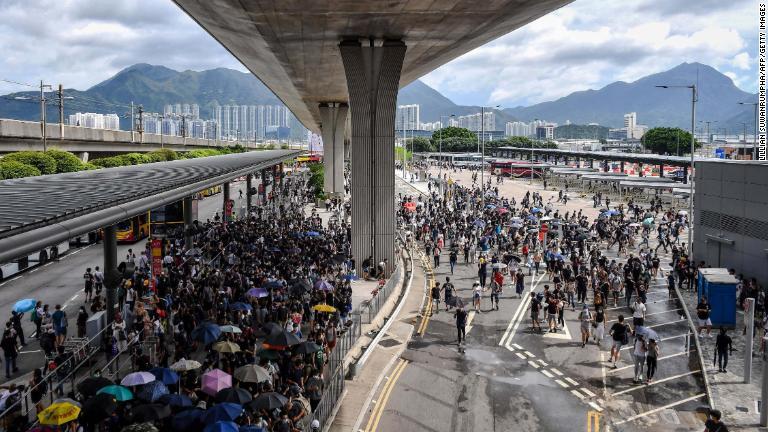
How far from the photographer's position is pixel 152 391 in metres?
11.8

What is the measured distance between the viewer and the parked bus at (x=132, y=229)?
125 feet

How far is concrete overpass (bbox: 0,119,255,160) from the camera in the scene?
45.1m

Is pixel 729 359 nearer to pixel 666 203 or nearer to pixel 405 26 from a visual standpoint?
pixel 405 26

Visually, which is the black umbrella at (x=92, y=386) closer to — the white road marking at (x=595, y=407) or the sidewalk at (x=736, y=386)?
the white road marking at (x=595, y=407)

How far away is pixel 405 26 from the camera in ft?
82.9

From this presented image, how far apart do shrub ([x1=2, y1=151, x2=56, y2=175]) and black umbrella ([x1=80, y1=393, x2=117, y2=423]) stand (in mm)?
33921

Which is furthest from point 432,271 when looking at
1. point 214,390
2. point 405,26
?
point 214,390

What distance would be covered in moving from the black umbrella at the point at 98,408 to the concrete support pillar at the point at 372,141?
18.1m

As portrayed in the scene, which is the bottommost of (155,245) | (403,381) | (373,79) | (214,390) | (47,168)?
(403,381)

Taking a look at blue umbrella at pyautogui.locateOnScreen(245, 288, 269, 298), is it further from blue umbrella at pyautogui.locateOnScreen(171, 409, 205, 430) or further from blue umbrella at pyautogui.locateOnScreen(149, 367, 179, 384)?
blue umbrella at pyautogui.locateOnScreen(171, 409, 205, 430)

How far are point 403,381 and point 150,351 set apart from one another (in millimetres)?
6761

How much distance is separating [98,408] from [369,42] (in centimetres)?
2053

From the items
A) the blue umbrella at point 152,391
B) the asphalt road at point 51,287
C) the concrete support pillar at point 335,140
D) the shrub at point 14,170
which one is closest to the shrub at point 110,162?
the shrub at point 14,170

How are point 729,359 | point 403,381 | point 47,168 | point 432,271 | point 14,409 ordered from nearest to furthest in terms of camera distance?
point 14,409 < point 403,381 < point 729,359 < point 432,271 < point 47,168
